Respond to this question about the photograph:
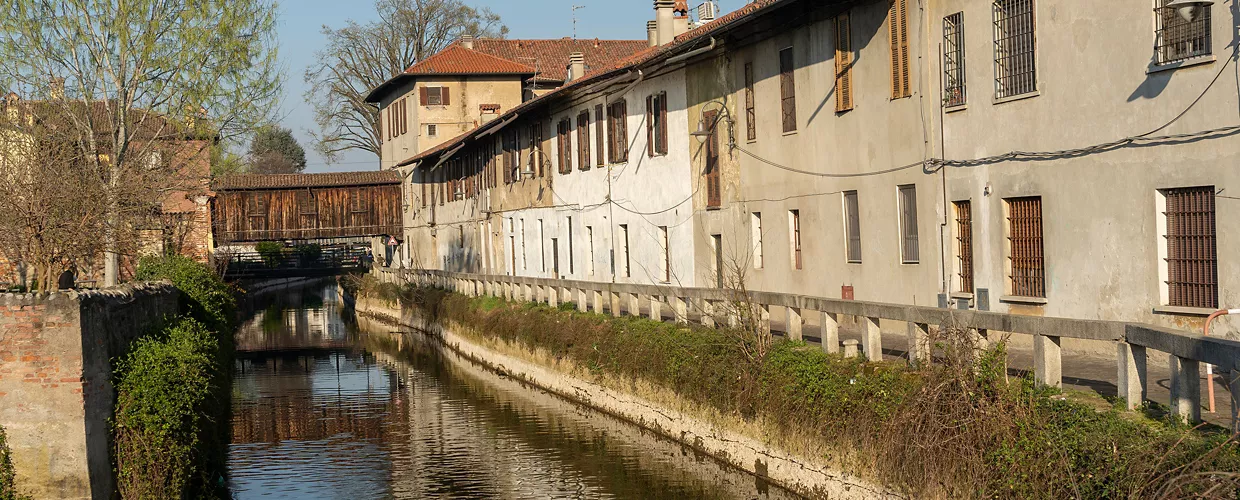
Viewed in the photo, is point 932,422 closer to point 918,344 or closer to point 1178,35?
point 918,344

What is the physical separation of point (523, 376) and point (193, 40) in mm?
11076

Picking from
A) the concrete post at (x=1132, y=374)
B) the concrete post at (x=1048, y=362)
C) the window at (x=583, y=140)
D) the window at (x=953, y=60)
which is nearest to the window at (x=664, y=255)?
the window at (x=583, y=140)

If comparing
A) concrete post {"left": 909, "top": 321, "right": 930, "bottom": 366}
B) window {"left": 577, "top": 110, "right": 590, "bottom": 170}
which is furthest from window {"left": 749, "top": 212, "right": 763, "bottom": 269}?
concrete post {"left": 909, "top": 321, "right": 930, "bottom": 366}

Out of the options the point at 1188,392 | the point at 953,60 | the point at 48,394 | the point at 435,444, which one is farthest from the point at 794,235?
the point at 1188,392

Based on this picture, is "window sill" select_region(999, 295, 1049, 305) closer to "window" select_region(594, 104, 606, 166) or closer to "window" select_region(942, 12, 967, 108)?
"window" select_region(942, 12, 967, 108)

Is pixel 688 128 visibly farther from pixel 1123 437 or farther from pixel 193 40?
pixel 1123 437

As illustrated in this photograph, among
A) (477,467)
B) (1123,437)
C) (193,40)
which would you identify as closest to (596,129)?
(193,40)

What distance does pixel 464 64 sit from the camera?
5847 centimetres

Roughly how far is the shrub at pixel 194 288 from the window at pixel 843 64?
34.8 ft

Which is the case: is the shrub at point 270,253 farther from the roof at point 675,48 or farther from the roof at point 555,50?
the roof at point 675,48

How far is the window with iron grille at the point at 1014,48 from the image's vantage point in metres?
15.7

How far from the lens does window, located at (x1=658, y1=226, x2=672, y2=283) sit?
2772 cm

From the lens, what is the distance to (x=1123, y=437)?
26.0ft

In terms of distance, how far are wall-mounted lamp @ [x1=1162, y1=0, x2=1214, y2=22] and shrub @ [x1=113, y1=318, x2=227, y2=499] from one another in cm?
1064
